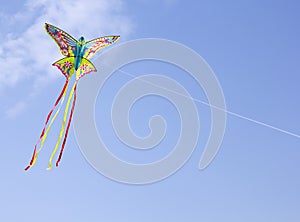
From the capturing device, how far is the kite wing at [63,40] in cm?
1820

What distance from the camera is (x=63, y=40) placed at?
729 inches

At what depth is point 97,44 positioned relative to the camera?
62.5 ft

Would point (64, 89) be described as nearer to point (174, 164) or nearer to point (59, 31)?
point (59, 31)

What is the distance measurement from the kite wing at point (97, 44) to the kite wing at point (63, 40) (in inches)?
19.1

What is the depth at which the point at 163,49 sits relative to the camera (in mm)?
21375

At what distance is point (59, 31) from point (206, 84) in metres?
6.05

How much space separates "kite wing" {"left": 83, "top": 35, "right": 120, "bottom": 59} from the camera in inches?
747

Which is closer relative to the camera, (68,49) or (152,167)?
(68,49)

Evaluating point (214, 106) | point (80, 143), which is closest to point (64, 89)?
point (80, 143)

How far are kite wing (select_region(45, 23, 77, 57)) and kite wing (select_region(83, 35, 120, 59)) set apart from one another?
1.59 ft

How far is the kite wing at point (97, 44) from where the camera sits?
747 inches

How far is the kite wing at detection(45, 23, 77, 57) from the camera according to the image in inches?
717

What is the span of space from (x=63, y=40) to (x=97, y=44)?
1217 mm

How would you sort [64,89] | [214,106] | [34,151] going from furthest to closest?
1. [214,106]
2. [64,89]
3. [34,151]
